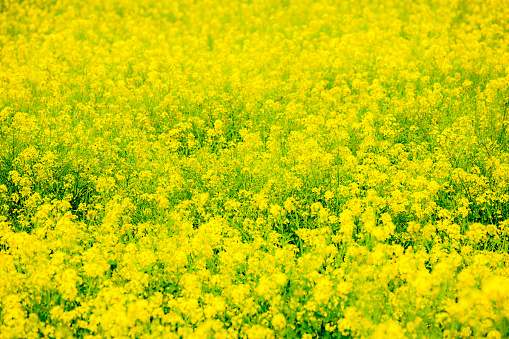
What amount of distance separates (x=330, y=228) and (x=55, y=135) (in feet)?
11.9

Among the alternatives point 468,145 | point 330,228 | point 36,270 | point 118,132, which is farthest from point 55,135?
point 468,145

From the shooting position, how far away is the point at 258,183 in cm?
593

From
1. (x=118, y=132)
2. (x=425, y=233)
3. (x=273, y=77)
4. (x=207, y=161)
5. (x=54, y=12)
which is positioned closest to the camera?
(x=425, y=233)

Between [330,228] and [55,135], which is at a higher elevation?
[55,135]

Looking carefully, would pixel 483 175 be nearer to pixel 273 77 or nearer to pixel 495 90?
pixel 495 90

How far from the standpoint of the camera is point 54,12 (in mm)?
12578

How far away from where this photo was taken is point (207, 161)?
631cm

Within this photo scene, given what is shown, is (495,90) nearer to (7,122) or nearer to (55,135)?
(55,135)

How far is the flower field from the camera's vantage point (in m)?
4.04

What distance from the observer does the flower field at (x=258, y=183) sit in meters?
4.04

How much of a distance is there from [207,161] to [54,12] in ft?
27.5

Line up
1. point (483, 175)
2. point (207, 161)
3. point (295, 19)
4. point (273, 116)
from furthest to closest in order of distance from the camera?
point (295, 19) < point (273, 116) < point (207, 161) < point (483, 175)

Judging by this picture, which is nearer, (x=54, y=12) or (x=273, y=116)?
(x=273, y=116)

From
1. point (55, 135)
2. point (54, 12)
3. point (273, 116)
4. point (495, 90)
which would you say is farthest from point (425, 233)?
point (54, 12)
